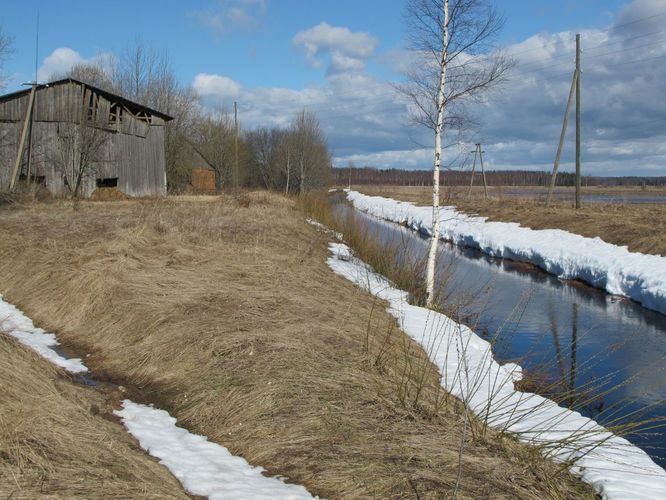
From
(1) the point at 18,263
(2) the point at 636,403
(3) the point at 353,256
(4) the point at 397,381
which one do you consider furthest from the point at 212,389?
(3) the point at 353,256

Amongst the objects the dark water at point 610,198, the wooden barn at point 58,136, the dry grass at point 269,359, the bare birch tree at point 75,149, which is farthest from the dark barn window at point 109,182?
the dark water at point 610,198

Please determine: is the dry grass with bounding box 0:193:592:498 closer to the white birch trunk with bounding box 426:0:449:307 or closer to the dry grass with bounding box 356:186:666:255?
the white birch trunk with bounding box 426:0:449:307

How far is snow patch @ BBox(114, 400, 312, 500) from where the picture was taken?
4.66 meters

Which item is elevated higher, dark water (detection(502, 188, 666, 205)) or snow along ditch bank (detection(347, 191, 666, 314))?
dark water (detection(502, 188, 666, 205))

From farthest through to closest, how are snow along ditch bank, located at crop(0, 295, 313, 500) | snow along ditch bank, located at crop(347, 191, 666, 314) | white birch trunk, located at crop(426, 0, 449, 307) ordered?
snow along ditch bank, located at crop(347, 191, 666, 314), white birch trunk, located at crop(426, 0, 449, 307), snow along ditch bank, located at crop(0, 295, 313, 500)

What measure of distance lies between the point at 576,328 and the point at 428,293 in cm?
291

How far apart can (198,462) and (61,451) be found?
44.3 inches

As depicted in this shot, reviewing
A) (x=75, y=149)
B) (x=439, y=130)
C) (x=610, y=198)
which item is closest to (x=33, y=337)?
(x=439, y=130)

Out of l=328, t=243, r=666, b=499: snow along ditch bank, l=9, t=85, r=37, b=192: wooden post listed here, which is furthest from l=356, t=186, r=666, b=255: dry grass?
l=9, t=85, r=37, b=192: wooden post

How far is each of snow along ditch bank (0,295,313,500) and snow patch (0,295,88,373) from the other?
1.52 m

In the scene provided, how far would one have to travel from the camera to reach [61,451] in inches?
175

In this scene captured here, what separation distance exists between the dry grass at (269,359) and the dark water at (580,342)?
1.22 m

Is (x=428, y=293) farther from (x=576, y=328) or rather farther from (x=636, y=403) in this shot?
(x=636, y=403)

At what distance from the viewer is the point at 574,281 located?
61.6 feet
